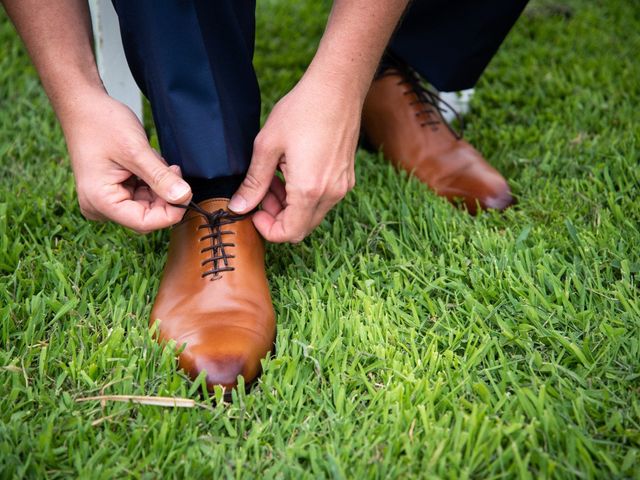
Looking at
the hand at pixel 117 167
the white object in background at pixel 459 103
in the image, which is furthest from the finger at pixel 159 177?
the white object in background at pixel 459 103

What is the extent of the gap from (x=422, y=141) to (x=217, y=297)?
885mm

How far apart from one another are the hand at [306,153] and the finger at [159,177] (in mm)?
151

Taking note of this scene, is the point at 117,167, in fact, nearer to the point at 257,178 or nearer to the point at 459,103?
the point at 257,178

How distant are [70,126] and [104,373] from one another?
0.50m

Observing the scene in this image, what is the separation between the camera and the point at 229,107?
1317 mm

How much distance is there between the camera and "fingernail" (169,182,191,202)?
1.24 m

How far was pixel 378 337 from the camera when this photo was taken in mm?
1301

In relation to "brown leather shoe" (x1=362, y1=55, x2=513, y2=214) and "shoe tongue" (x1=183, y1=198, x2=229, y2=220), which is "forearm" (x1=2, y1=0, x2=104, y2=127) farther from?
"brown leather shoe" (x1=362, y1=55, x2=513, y2=214)

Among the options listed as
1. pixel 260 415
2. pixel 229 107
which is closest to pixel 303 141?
pixel 229 107

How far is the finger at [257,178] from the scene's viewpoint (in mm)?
1281

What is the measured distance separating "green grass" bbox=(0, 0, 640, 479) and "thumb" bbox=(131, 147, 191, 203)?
292 mm

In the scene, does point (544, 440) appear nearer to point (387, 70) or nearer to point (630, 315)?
point (630, 315)

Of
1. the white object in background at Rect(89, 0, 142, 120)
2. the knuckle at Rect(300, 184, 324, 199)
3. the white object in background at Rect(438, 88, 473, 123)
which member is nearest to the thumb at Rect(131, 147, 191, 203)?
the knuckle at Rect(300, 184, 324, 199)

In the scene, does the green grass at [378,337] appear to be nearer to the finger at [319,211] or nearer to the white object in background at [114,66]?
the finger at [319,211]
